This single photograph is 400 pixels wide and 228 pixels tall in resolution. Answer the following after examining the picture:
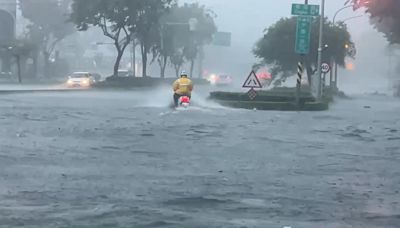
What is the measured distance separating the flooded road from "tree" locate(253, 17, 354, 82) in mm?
40977

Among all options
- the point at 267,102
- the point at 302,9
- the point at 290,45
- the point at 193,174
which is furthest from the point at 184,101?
the point at 290,45

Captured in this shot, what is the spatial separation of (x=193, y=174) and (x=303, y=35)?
31.7 metres

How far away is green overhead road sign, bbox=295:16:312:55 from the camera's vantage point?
44375 millimetres

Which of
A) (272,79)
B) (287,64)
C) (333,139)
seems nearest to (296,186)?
(333,139)

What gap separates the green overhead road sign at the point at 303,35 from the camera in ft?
146

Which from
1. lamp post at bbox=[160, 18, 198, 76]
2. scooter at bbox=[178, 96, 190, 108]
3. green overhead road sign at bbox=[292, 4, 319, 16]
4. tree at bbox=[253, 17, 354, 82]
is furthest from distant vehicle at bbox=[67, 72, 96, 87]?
scooter at bbox=[178, 96, 190, 108]

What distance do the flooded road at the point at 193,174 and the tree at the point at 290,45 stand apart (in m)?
41.0

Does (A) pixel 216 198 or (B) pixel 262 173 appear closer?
(A) pixel 216 198

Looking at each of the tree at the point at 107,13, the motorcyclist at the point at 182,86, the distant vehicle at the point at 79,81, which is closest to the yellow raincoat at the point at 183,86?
the motorcyclist at the point at 182,86

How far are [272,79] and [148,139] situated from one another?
5420 cm

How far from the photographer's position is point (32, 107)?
35.1 metres

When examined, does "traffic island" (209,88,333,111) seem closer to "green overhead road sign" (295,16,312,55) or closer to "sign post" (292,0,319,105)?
"sign post" (292,0,319,105)

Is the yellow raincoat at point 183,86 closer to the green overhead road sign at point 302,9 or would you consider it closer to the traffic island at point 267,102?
the traffic island at point 267,102

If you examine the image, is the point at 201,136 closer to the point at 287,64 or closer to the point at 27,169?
the point at 27,169
